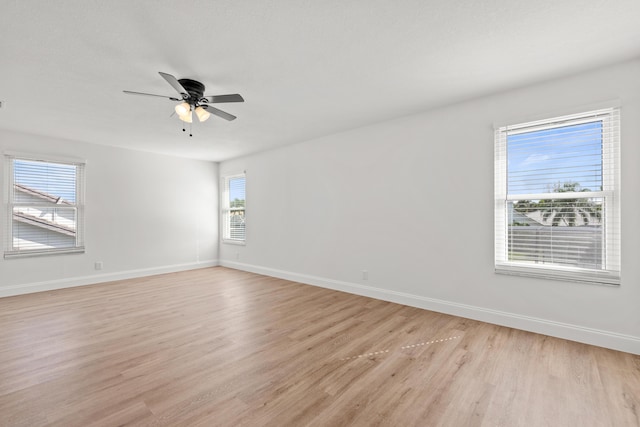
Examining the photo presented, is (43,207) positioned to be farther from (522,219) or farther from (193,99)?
(522,219)

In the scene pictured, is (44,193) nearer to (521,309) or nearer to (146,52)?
(146,52)

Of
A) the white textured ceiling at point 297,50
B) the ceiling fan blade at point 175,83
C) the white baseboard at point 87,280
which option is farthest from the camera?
the white baseboard at point 87,280

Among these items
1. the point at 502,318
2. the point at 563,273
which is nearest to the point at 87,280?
the point at 502,318

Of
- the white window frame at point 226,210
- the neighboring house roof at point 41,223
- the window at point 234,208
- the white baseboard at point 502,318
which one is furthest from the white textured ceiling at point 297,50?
the white window frame at point 226,210

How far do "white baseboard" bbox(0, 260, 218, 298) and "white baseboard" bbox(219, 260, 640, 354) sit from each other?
318 cm

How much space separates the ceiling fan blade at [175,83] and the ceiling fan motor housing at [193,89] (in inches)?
1.5

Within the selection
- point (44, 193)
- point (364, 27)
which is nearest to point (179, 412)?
point (364, 27)

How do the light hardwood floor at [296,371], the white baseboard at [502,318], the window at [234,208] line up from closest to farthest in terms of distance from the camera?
1. the light hardwood floor at [296,371]
2. the white baseboard at [502,318]
3. the window at [234,208]

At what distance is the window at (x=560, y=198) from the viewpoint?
2.58 metres

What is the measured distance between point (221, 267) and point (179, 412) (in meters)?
5.02

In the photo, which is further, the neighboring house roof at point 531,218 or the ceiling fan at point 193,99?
Answer: the neighboring house roof at point 531,218

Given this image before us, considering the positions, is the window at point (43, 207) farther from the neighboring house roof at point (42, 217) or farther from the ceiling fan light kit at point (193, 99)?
the ceiling fan light kit at point (193, 99)

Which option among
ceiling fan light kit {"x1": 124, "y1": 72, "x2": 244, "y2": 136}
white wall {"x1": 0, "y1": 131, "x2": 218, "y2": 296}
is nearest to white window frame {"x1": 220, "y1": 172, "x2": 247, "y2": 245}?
white wall {"x1": 0, "y1": 131, "x2": 218, "y2": 296}

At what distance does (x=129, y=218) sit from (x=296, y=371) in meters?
4.91
